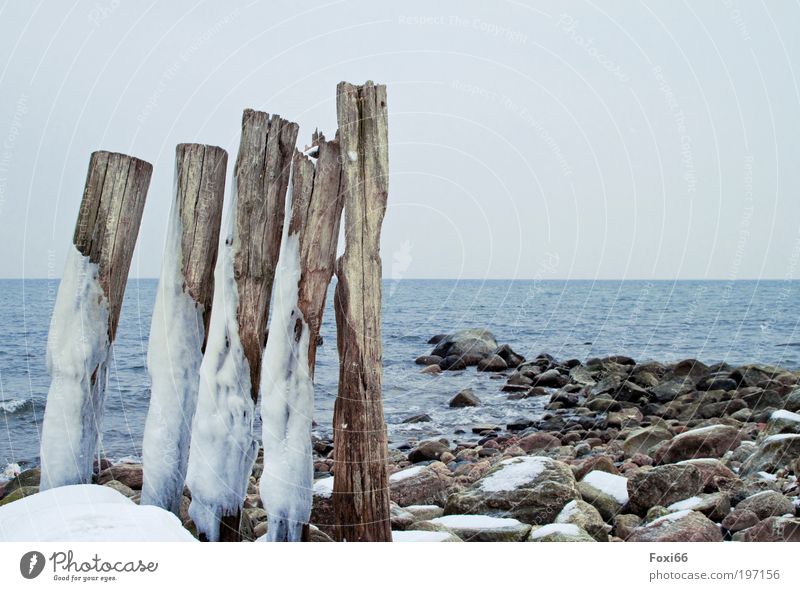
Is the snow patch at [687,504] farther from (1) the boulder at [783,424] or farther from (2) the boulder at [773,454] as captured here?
(1) the boulder at [783,424]

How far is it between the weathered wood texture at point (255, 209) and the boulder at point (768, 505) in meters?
4.50

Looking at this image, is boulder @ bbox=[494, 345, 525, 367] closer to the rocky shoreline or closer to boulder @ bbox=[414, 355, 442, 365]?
boulder @ bbox=[414, 355, 442, 365]

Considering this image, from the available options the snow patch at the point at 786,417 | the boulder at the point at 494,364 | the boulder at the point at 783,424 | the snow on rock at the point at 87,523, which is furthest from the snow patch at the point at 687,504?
the boulder at the point at 494,364

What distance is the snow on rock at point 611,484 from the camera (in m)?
7.25

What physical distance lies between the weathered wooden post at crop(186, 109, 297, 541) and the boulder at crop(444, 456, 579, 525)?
2.24 m

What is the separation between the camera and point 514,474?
707cm

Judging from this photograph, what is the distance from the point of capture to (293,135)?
5516 millimetres

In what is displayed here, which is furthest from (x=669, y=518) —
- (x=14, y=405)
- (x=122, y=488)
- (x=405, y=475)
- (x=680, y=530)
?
(x=14, y=405)

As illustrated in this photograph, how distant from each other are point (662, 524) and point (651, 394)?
34.8ft

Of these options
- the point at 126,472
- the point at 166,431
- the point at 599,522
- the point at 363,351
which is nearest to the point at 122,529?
the point at 166,431

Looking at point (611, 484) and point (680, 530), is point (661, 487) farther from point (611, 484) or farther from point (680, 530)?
point (680, 530)

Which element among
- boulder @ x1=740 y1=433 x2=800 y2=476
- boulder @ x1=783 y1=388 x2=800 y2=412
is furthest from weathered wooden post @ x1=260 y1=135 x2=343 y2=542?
boulder @ x1=783 y1=388 x2=800 y2=412

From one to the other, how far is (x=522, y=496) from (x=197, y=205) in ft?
12.3

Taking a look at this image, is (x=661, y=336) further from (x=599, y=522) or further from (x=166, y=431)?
(x=166, y=431)
